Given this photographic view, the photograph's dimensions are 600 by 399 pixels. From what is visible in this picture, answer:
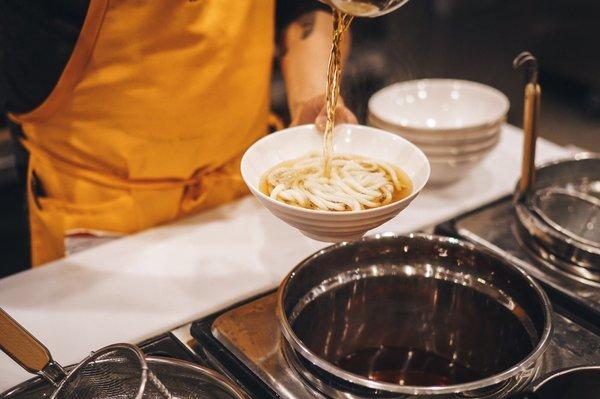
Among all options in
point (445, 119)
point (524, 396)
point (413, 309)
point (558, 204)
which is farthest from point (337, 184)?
point (445, 119)

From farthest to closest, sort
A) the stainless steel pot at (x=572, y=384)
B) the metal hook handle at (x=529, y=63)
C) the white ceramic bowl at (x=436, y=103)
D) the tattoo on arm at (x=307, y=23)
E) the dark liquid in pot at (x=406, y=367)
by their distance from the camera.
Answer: the white ceramic bowl at (x=436, y=103) → the tattoo on arm at (x=307, y=23) → the metal hook handle at (x=529, y=63) → the dark liquid in pot at (x=406, y=367) → the stainless steel pot at (x=572, y=384)

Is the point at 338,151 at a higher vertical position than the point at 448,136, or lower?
higher

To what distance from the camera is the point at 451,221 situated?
1725 mm

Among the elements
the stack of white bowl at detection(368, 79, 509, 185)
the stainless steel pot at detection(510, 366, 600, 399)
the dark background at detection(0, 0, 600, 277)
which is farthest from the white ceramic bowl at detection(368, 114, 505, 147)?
the dark background at detection(0, 0, 600, 277)

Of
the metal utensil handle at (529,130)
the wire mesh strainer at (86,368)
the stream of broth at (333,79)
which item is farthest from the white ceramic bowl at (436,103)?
the wire mesh strainer at (86,368)

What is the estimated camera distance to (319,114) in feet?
4.76

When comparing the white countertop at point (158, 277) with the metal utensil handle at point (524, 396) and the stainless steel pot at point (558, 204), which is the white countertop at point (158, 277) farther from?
the metal utensil handle at point (524, 396)

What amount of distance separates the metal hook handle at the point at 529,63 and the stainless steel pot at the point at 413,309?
445 millimetres

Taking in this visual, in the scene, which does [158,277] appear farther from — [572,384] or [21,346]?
[572,384]

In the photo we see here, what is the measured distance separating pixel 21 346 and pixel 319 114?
78cm

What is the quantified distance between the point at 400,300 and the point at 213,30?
2.71 ft

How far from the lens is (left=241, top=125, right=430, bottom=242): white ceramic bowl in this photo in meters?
1.13

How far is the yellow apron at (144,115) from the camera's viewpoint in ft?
5.18

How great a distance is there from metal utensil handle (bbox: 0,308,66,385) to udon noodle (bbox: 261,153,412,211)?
0.50 meters
